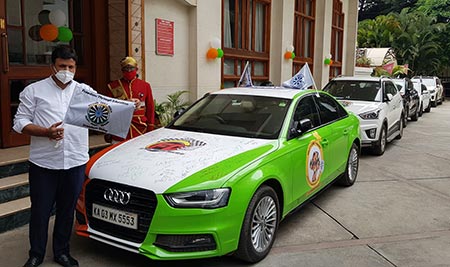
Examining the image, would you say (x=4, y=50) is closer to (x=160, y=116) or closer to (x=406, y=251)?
(x=160, y=116)

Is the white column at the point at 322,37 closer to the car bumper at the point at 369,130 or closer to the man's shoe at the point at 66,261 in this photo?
the car bumper at the point at 369,130

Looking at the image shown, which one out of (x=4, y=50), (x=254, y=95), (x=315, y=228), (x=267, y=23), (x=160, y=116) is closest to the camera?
(x=315, y=228)

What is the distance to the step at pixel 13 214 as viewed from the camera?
4.24m

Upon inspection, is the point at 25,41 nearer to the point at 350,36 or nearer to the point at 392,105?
the point at 392,105

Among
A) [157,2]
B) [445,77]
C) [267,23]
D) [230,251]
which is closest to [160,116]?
[157,2]

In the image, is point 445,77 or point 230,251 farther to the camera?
point 445,77

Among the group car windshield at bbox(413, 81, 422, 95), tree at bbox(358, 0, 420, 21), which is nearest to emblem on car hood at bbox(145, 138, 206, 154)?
car windshield at bbox(413, 81, 422, 95)

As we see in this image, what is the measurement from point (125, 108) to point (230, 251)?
1471 mm

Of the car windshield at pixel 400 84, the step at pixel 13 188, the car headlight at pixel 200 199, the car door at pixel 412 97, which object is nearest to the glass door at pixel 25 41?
the step at pixel 13 188

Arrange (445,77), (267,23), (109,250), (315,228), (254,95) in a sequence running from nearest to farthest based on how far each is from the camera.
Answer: (109,250) < (315,228) < (254,95) < (267,23) < (445,77)

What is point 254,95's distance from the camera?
16.4 feet

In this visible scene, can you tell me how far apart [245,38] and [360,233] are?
718cm

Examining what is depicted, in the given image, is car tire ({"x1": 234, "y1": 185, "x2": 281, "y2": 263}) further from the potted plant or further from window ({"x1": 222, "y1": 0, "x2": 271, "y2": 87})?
the potted plant

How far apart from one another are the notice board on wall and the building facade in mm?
18
